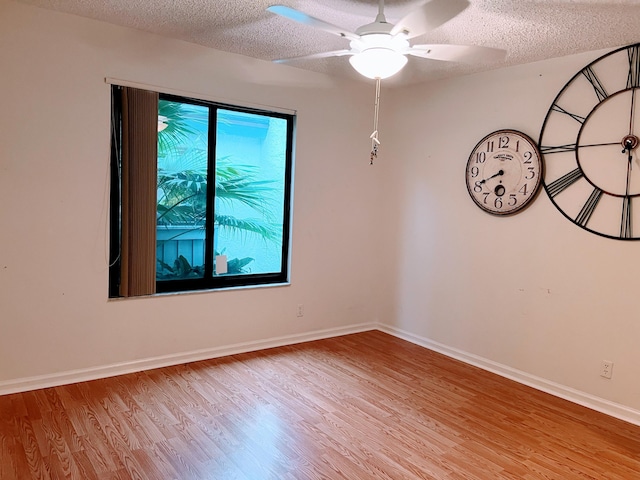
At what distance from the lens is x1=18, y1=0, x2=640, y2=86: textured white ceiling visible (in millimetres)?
2586

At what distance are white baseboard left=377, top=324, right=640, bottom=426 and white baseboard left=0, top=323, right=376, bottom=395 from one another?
2.66 ft

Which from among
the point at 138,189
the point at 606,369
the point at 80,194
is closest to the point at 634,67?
the point at 606,369

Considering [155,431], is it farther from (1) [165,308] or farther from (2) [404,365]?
(2) [404,365]

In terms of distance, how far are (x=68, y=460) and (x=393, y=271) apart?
3198 mm

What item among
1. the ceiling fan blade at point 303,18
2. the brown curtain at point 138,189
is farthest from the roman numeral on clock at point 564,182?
the brown curtain at point 138,189

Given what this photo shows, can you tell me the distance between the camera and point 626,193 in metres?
3.03

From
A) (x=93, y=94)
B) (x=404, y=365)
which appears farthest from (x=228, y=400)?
(x=93, y=94)

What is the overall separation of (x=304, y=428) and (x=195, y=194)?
1998mm

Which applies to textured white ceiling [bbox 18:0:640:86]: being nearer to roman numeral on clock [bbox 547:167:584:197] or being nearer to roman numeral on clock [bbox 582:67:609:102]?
roman numeral on clock [bbox 582:67:609:102]

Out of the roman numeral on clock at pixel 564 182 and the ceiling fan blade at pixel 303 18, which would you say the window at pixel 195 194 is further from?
the roman numeral on clock at pixel 564 182

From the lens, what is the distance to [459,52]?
241 cm

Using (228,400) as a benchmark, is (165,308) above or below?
above

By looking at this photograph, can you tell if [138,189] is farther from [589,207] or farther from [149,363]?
[589,207]

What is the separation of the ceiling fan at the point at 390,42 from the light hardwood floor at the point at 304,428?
2016mm
